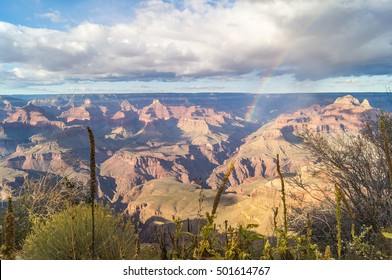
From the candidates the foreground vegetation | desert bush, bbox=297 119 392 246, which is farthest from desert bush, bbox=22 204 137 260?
desert bush, bbox=297 119 392 246

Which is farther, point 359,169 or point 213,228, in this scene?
point 359,169

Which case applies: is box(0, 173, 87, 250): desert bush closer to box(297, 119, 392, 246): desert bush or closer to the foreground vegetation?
the foreground vegetation

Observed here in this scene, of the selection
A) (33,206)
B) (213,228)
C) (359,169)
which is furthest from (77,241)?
(359,169)

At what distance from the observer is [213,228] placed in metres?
3.72

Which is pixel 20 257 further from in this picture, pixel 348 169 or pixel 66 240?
pixel 348 169

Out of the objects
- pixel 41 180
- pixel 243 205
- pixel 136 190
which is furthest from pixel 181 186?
pixel 41 180

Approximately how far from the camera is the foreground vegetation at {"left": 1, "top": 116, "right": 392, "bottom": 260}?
3438mm

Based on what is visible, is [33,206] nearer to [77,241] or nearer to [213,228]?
[77,241]

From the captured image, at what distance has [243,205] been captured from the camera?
69.6 meters

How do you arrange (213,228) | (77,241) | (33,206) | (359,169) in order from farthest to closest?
1. (359,169)
2. (33,206)
3. (77,241)
4. (213,228)

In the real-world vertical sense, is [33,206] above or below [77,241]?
below
